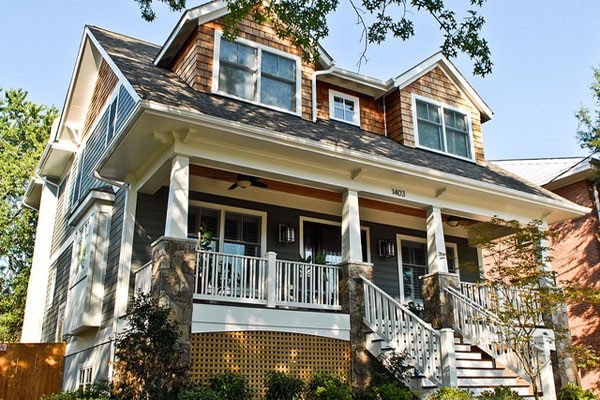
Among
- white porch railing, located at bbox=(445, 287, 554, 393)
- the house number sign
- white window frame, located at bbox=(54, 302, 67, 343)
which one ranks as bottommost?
white porch railing, located at bbox=(445, 287, 554, 393)

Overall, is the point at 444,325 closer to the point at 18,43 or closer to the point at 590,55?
the point at 590,55

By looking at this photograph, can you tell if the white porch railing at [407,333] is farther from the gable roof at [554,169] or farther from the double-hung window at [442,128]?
the gable roof at [554,169]

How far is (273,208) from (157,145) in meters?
3.26

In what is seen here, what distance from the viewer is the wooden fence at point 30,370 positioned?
10984mm

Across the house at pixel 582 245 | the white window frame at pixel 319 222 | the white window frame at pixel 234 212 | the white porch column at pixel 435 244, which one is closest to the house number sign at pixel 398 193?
the white porch column at pixel 435 244

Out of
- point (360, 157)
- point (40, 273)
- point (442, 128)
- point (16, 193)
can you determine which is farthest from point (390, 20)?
point (16, 193)

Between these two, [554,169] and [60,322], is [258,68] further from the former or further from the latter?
[554,169]

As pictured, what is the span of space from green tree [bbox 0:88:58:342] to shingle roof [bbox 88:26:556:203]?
16254mm

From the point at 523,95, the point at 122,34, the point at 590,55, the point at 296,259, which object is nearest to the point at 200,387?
the point at 296,259

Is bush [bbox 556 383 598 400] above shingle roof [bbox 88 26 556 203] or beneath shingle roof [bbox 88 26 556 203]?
beneath

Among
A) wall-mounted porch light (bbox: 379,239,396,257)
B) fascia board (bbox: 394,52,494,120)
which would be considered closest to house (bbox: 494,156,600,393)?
fascia board (bbox: 394,52,494,120)

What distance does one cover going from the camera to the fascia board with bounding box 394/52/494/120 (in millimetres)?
13047

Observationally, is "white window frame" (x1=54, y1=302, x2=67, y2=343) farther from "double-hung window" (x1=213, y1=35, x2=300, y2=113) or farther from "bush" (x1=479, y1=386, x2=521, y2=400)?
"bush" (x1=479, y1=386, x2=521, y2=400)

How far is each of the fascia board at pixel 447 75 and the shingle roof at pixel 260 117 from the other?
1.42 metres
